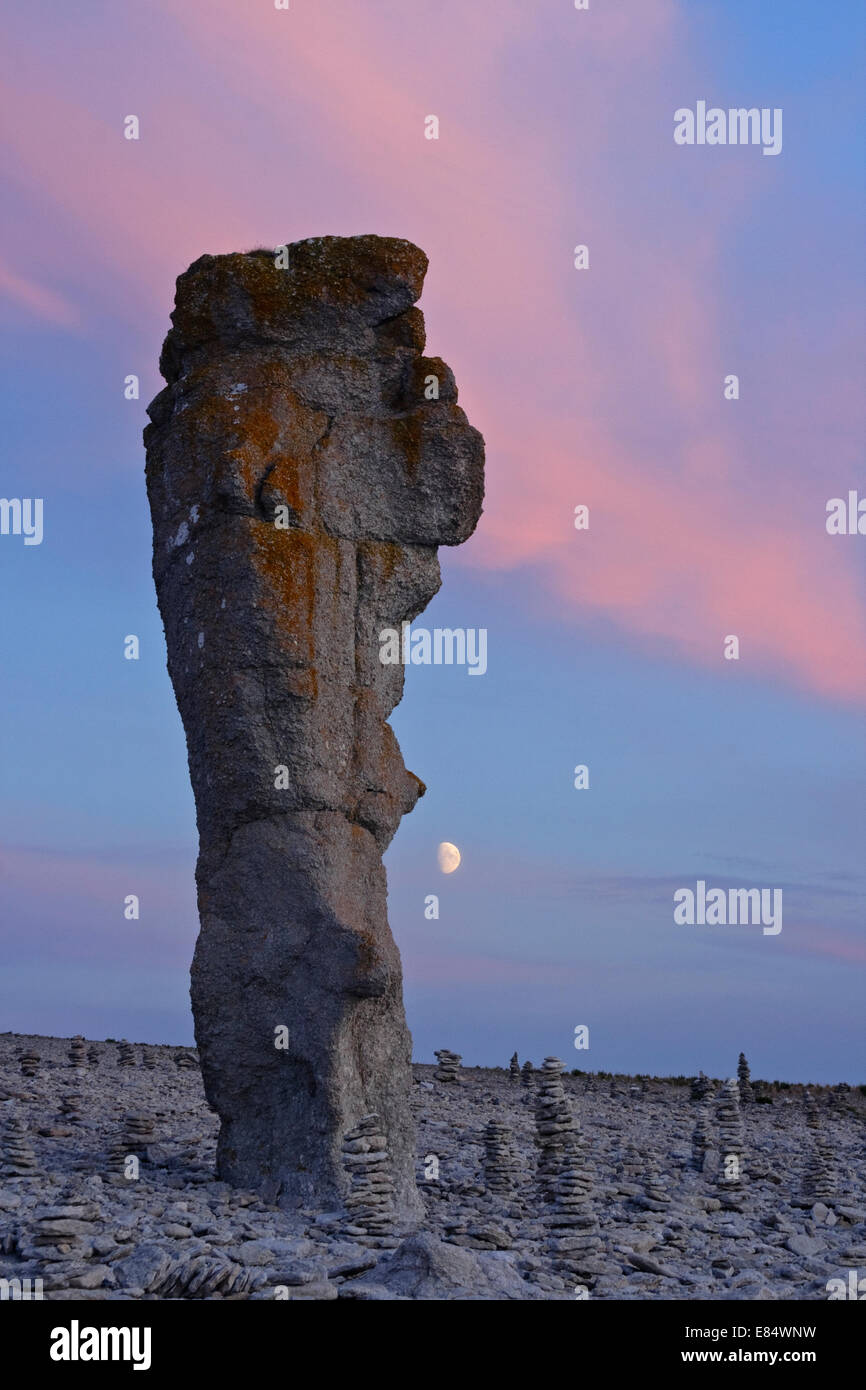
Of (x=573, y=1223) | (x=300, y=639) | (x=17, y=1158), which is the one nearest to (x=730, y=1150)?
(x=573, y=1223)

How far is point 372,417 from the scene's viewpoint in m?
15.4

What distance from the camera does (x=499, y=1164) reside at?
16.0 meters

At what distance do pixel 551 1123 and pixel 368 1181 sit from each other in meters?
3.85

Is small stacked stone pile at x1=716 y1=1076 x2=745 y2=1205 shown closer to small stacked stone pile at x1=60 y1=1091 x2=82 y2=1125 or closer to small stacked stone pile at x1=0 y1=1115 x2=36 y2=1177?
small stacked stone pile at x1=0 y1=1115 x2=36 y2=1177

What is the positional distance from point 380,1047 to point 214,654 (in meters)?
4.51

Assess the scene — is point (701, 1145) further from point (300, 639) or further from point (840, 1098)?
point (840, 1098)

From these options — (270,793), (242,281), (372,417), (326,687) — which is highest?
(242,281)

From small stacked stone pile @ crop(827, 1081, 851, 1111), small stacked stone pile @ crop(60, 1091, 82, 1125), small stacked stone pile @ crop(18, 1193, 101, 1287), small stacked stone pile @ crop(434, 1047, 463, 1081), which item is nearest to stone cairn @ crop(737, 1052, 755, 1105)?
A: small stacked stone pile @ crop(827, 1081, 851, 1111)

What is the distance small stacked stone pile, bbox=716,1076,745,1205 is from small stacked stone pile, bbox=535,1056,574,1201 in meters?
2.43

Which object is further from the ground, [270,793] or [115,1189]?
[270,793]

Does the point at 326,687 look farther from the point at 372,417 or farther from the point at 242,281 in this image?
the point at 242,281

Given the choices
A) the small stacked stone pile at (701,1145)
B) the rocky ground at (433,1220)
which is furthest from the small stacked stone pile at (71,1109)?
the small stacked stone pile at (701,1145)
